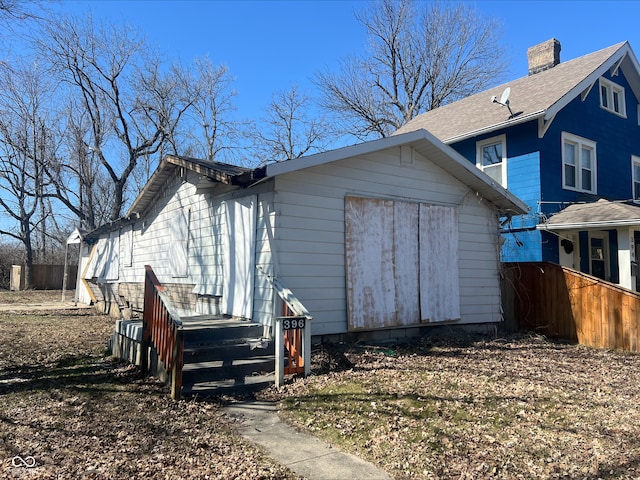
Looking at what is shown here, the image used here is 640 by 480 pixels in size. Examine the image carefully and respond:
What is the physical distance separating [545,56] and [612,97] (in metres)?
2.64

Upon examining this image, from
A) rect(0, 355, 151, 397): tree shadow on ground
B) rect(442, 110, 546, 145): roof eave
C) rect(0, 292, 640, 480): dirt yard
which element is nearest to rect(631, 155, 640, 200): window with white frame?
rect(442, 110, 546, 145): roof eave

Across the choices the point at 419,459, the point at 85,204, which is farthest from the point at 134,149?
the point at 419,459

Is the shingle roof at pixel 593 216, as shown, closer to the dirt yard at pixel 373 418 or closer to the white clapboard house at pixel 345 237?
the white clapboard house at pixel 345 237

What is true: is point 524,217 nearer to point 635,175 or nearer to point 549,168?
point 549,168

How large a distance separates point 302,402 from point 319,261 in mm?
2903

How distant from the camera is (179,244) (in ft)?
35.1

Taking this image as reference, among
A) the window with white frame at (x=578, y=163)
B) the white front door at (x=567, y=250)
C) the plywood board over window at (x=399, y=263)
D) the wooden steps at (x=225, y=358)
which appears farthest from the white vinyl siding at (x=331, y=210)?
the window with white frame at (x=578, y=163)

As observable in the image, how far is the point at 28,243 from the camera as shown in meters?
30.1

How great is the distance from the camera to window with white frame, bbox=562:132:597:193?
13172mm

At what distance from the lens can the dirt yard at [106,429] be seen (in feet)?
12.2

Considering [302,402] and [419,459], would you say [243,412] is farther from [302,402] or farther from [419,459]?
[419,459]

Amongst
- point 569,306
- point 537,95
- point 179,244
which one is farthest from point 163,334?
point 537,95

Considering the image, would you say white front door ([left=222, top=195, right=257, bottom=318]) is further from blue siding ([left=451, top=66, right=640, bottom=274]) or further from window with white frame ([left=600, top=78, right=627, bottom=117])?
window with white frame ([left=600, top=78, right=627, bottom=117])

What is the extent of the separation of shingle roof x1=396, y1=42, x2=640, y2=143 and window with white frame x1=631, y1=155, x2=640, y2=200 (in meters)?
2.30
